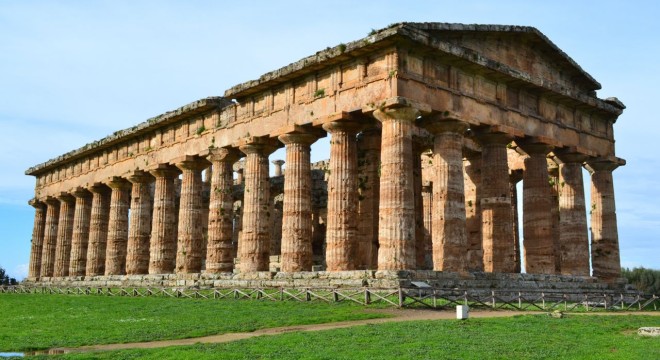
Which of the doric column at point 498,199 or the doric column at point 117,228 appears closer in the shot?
the doric column at point 498,199

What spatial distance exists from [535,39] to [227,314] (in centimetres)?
2022

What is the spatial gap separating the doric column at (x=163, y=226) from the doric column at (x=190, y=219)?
2.00 metres

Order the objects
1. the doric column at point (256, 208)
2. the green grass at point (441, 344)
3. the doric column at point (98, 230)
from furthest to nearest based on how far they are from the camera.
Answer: the doric column at point (98, 230)
the doric column at point (256, 208)
the green grass at point (441, 344)

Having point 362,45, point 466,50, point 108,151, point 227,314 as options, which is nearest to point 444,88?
point 466,50

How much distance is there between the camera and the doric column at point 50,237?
5209 centimetres

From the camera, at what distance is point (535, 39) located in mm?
32688

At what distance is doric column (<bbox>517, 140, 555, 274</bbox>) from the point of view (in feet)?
104

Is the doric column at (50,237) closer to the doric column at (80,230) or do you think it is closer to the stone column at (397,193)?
the doric column at (80,230)

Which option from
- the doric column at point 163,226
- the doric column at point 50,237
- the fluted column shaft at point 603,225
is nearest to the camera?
the fluted column shaft at point 603,225

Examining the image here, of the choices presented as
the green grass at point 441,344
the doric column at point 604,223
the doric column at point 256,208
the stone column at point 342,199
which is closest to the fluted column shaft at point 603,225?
the doric column at point 604,223

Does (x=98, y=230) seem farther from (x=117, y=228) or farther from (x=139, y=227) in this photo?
(x=139, y=227)

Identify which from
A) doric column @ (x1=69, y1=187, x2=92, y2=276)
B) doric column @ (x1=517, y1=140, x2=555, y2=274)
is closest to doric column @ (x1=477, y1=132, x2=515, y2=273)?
doric column @ (x1=517, y1=140, x2=555, y2=274)

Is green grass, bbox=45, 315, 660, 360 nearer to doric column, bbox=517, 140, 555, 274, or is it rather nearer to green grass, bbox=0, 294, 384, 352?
green grass, bbox=0, 294, 384, 352

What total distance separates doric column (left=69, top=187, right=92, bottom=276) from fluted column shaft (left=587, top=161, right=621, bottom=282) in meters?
32.7
